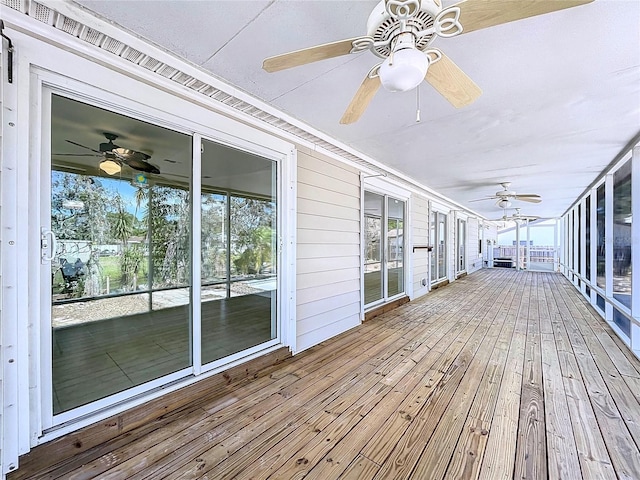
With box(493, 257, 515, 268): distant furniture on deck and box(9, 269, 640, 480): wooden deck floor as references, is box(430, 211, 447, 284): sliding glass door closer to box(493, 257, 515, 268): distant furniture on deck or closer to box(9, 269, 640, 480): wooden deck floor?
box(9, 269, 640, 480): wooden deck floor

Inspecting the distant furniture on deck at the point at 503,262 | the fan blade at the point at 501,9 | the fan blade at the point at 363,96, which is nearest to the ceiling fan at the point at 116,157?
the fan blade at the point at 363,96

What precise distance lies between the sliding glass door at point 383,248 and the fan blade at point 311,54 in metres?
3.39

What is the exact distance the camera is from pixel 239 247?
3.16 meters

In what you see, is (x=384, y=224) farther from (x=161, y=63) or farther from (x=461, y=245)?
(x=461, y=245)

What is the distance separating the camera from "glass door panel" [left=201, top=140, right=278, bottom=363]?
109 inches

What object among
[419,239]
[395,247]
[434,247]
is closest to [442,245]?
[434,247]

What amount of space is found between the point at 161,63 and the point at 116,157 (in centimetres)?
94

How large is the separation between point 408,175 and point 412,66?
4161 mm

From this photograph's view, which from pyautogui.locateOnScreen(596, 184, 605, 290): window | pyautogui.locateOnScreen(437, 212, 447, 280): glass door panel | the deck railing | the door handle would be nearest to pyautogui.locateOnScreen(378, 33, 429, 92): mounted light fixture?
the door handle

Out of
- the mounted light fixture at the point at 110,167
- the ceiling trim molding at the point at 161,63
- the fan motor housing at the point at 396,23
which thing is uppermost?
the ceiling trim molding at the point at 161,63

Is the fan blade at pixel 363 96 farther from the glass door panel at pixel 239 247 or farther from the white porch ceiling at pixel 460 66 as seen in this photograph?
the glass door panel at pixel 239 247

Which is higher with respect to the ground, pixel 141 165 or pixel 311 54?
pixel 311 54

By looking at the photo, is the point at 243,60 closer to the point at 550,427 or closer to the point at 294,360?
the point at 294,360

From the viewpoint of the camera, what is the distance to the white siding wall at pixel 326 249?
3.34 m
